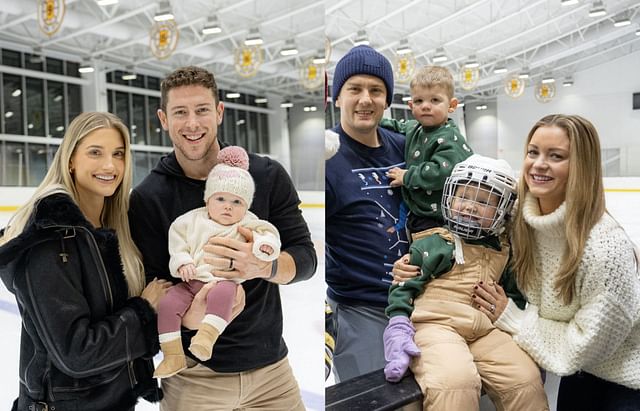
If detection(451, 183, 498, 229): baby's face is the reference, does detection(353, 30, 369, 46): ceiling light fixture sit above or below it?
above

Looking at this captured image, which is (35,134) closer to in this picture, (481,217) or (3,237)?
(3,237)

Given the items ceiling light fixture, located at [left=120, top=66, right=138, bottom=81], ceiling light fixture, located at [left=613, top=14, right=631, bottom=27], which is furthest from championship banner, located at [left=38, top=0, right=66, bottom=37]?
ceiling light fixture, located at [left=613, top=14, right=631, bottom=27]

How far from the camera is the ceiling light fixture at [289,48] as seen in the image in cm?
130

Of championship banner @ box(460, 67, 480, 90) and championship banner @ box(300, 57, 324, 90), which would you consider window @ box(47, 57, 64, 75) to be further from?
championship banner @ box(460, 67, 480, 90)

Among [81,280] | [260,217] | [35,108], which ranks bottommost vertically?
[81,280]

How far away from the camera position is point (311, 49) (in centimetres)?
134

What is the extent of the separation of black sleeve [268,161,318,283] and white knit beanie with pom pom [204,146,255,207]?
0.07 m

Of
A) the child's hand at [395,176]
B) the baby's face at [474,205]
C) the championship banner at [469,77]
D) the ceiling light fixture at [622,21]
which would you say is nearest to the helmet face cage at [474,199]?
the baby's face at [474,205]

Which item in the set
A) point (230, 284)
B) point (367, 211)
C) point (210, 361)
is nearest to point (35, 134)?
point (230, 284)

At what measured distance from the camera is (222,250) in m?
1.16

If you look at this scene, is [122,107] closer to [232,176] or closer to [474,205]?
[232,176]

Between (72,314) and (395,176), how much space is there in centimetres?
97

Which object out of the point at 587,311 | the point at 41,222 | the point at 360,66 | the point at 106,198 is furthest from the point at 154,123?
the point at 587,311

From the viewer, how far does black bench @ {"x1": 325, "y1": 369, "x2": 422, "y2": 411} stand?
4.84 feet
